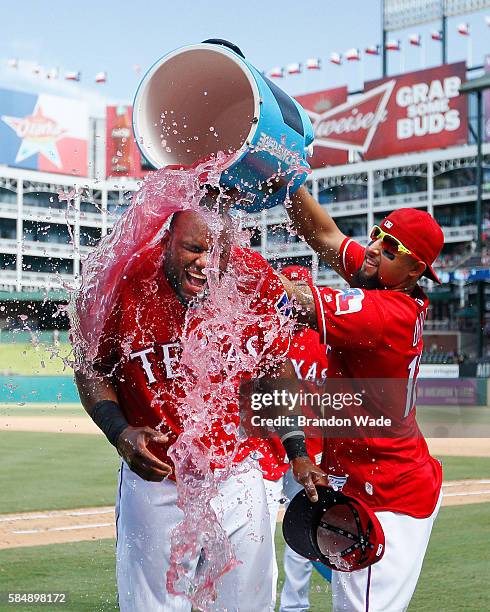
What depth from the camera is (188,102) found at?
3102mm

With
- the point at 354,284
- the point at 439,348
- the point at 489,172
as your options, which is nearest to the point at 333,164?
the point at 489,172

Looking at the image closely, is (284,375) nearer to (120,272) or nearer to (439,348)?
(120,272)

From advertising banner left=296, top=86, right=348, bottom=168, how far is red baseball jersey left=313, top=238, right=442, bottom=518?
4660cm

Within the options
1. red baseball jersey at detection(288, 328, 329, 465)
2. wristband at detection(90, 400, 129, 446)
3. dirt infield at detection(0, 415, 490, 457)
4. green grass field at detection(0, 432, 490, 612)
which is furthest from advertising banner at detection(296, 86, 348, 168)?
wristband at detection(90, 400, 129, 446)

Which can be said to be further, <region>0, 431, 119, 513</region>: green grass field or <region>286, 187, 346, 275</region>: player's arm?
<region>0, 431, 119, 513</region>: green grass field

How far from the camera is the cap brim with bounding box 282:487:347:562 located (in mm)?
3127

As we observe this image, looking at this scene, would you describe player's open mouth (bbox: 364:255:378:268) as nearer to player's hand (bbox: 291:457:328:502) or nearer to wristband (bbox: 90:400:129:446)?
player's hand (bbox: 291:457:328:502)

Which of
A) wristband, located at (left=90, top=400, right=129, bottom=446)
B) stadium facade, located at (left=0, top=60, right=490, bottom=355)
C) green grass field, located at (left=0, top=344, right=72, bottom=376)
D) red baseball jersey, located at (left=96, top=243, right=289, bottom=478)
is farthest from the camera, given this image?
stadium facade, located at (left=0, top=60, right=490, bottom=355)

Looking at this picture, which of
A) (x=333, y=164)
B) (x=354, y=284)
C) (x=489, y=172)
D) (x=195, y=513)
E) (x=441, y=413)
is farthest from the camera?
(x=333, y=164)

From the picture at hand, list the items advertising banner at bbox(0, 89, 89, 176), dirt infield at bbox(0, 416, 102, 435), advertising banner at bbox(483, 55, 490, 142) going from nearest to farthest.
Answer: dirt infield at bbox(0, 416, 102, 435), advertising banner at bbox(483, 55, 490, 142), advertising banner at bbox(0, 89, 89, 176)

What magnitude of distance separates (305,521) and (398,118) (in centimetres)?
4531

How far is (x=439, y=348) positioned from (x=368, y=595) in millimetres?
40022

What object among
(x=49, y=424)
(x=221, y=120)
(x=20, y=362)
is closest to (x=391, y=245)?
(x=221, y=120)

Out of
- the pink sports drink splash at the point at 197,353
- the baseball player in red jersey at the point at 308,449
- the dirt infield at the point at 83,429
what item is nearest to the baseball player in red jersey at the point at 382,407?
the pink sports drink splash at the point at 197,353
